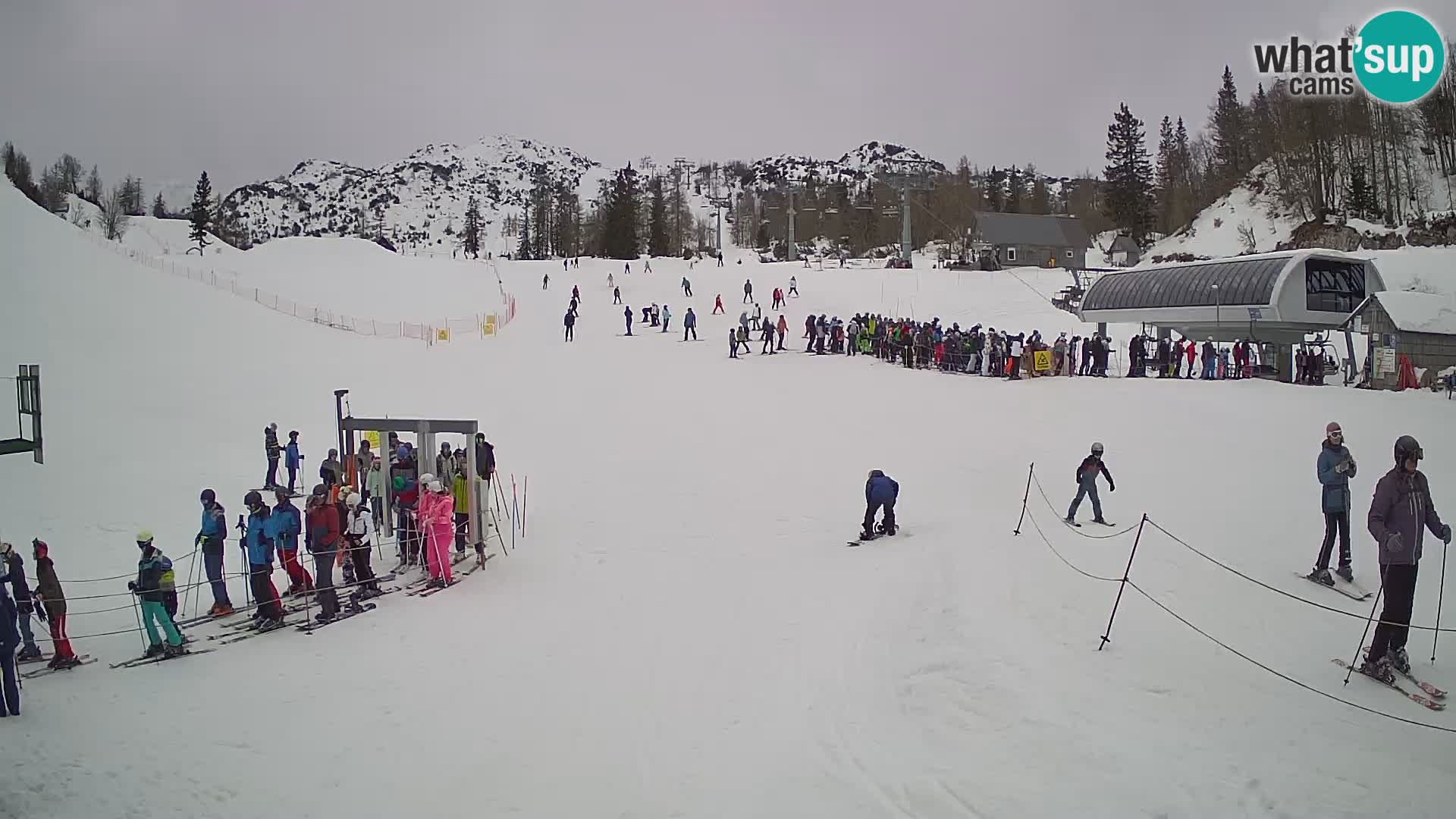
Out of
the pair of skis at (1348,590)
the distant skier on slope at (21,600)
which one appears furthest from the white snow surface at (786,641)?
the distant skier on slope at (21,600)

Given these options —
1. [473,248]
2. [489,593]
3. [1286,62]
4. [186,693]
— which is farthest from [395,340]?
[473,248]

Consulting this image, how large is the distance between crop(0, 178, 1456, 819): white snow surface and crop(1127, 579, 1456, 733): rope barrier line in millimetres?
86

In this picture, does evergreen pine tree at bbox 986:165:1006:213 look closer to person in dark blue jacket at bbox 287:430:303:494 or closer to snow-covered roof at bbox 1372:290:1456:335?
snow-covered roof at bbox 1372:290:1456:335

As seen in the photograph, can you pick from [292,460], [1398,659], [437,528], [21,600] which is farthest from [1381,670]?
[292,460]

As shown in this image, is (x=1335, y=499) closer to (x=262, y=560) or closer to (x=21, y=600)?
(x=262, y=560)

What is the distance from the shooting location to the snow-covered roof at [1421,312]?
70.8 feet

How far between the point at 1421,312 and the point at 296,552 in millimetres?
25499

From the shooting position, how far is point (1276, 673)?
8.22 metres

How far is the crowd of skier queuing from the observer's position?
9578 millimetres

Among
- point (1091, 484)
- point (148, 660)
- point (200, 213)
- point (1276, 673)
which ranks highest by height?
point (200, 213)

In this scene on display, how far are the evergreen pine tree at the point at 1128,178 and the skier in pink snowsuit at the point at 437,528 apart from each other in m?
77.5

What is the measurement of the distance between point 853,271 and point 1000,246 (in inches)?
972

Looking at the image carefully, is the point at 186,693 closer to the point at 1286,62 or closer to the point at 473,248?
the point at 1286,62

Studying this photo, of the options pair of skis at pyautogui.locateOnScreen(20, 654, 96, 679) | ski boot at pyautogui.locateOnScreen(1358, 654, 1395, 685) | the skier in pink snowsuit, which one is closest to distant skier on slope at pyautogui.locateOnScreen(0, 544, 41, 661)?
pair of skis at pyautogui.locateOnScreen(20, 654, 96, 679)
